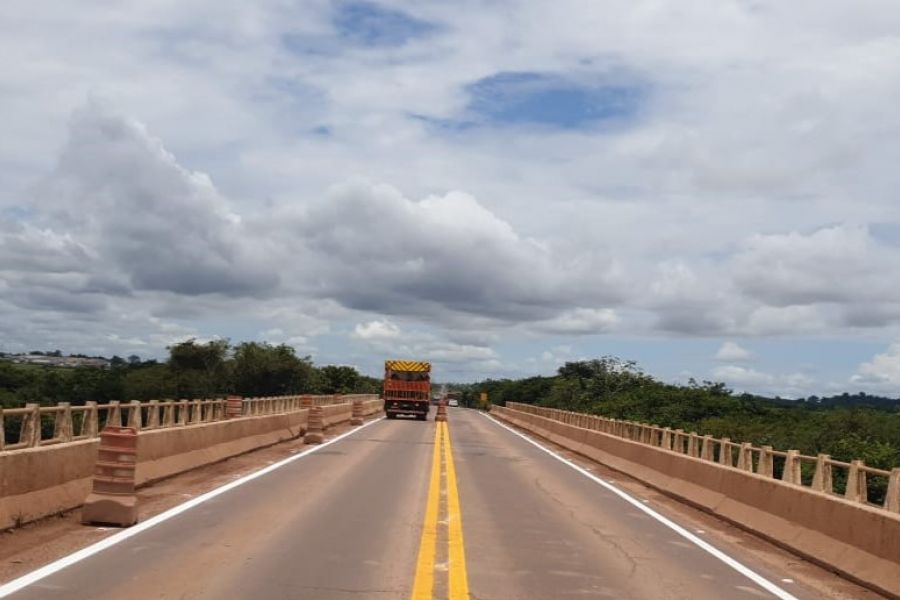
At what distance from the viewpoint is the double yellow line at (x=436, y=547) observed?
356 inches

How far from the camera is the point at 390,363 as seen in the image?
66250 millimetres

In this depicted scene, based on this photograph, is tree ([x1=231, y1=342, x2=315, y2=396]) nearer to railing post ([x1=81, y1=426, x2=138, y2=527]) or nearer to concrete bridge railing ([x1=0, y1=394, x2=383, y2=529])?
concrete bridge railing ([x1=0, y1=394, x2=383, y2=529])

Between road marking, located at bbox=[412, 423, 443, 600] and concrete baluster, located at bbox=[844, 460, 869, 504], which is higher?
concrete baluster, located at bbox=[844, 460, 869, 504]

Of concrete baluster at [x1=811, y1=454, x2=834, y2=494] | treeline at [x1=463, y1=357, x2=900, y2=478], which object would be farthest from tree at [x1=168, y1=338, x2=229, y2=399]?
concrete baluster at [x1=811, y1=454, x2=834, y2=494]

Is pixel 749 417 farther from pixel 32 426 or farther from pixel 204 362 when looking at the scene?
pixel 204 362

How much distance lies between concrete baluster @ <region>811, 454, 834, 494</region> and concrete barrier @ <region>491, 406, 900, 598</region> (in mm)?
264

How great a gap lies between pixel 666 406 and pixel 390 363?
18.0 meters

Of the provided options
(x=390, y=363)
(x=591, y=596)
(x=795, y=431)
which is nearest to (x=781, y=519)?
(x=591, y=596)

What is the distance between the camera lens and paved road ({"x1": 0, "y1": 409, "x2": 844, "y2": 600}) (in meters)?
9.02

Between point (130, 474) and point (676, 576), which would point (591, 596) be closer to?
point (676, 576)

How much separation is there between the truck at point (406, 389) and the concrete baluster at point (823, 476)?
52.0 meters

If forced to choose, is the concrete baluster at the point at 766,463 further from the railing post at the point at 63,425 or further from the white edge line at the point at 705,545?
the railing post at the point at 63,425

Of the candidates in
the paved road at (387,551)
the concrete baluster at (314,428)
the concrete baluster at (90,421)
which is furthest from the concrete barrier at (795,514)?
the concrete baluster at (314,428)

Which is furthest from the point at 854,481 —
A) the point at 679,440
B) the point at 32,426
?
the point at 679,440
